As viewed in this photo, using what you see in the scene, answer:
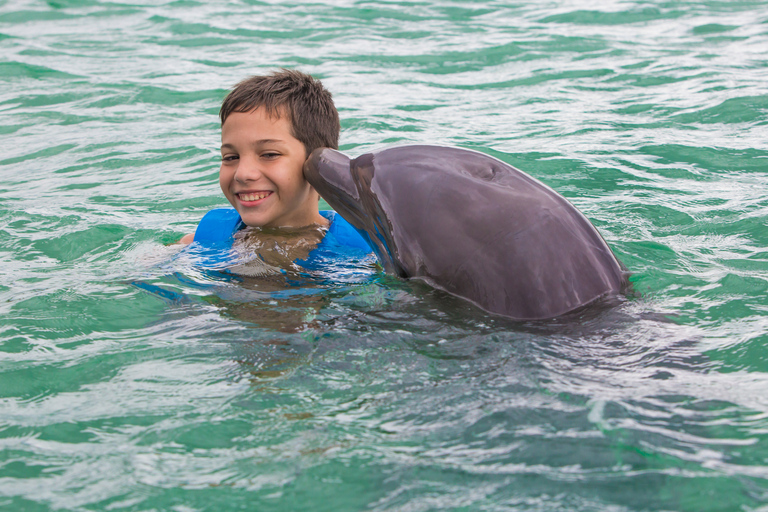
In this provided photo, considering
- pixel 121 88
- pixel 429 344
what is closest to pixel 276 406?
pixel 429 344

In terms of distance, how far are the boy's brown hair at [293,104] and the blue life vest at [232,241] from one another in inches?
19.8

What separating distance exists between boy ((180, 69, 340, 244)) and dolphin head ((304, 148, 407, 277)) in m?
0.54

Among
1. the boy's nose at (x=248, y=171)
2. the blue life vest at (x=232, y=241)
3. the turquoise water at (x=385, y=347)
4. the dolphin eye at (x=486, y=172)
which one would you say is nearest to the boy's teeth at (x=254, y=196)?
the boy's nose at (x=248, y=171)

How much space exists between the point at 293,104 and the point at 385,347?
80.4 inches

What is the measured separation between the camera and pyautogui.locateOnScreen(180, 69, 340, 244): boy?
452 centimetres

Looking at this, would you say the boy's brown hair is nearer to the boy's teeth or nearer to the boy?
the boy

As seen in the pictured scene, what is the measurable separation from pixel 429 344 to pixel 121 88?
7511 mm

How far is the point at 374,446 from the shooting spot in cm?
248

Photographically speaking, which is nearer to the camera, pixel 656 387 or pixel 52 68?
pixel 656 387

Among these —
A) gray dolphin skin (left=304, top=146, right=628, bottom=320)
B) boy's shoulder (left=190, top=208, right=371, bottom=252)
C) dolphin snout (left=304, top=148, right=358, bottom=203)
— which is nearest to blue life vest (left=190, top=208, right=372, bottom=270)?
boy's shoulder (left=190, top=208, right=371, bottom=252)

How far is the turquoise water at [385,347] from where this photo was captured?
233 centimetres

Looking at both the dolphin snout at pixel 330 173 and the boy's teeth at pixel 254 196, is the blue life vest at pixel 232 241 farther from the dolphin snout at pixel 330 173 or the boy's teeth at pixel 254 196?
the dolphin snout at pixel 330 173

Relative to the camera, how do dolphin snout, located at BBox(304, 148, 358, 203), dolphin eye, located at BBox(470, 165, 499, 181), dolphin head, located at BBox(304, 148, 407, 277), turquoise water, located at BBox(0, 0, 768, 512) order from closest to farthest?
1. turquoise water, located at BBox(0, 0, 768, 512)
2. dolphin eye, located at BBox(470, 165, 499, 181)
3. dolphin head, located at BBox(304, 148, 407, 277)
4. dolphin snout, located at BBox(304, 148, 358, 203)

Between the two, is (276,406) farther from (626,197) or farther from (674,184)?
(674,184)
